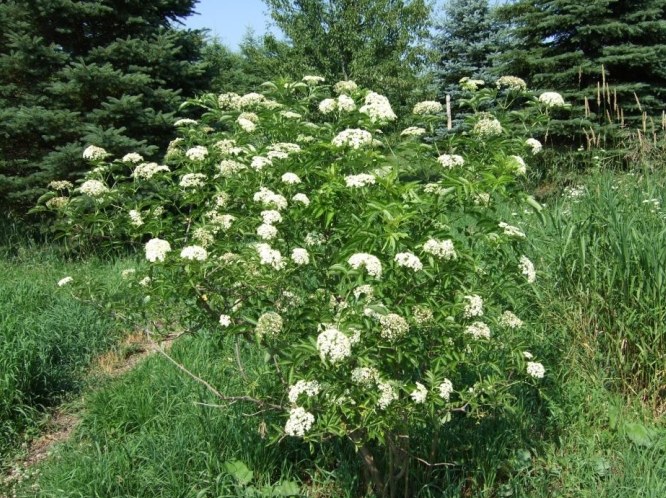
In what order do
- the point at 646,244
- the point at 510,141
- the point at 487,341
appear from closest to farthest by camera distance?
the point at 487,341
the point at 510,141
the point at 646,244

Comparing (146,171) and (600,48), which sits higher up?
(600,48)

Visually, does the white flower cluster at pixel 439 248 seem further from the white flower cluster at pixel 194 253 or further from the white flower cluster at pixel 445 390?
the white flower cluster at pixel 194 253

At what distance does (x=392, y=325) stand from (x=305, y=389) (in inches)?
13.7

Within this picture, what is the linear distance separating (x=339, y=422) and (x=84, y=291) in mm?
1336

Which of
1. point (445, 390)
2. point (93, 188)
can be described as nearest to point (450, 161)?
point (445, 390)

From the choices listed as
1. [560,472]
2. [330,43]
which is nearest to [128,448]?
[560,472]

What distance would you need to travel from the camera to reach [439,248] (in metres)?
1.81

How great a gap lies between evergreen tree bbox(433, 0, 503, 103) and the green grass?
10181 mm

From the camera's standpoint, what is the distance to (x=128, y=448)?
2.90 meters

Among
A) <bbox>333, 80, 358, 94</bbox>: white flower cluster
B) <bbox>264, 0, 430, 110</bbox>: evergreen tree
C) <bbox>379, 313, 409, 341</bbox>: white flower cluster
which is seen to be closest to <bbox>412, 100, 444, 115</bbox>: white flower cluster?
<bbox>333, 80, 358, 94</bbox>: white flower cluster

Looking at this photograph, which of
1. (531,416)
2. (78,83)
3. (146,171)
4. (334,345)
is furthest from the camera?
(78,83)

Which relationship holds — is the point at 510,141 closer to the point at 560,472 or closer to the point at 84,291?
the point at 560,472

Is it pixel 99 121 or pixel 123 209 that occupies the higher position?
pixel 99 121

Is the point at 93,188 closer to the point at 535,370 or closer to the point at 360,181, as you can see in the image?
the point at 360,181
